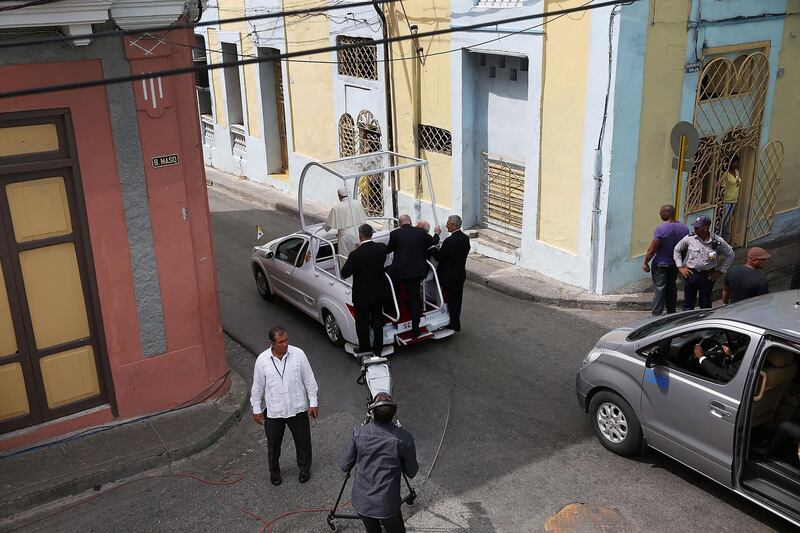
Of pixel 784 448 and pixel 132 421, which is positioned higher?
pixel 784 448

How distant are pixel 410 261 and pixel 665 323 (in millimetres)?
3401

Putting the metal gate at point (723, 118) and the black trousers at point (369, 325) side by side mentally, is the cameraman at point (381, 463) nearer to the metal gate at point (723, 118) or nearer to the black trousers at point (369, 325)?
the black trousers at point (369, 325)

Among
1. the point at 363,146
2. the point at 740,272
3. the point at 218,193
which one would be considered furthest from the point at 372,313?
the point at 218,193

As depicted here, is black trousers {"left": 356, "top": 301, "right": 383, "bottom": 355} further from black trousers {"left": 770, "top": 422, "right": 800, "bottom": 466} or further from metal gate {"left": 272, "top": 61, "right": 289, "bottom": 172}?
metal gate {"left": 272, "top": 61, "right": 289, "bottom": 172}

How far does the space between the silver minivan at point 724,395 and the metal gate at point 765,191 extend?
7.26 meters

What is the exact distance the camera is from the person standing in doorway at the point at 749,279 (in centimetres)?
855

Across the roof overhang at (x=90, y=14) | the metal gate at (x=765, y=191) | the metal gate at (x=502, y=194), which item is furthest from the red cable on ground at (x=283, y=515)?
the metal gate at (x=765, y=191)

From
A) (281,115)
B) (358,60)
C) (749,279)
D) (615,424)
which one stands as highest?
(358,60)

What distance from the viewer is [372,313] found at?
9664mm

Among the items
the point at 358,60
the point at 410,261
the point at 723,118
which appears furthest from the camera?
the point at 358,60

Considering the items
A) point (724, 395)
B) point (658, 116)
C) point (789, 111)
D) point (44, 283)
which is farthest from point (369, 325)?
point (789, 111)

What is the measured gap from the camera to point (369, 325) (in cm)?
970

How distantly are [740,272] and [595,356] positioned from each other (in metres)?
2.29

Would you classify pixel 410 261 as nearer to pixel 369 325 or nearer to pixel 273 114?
pixel 369 325
